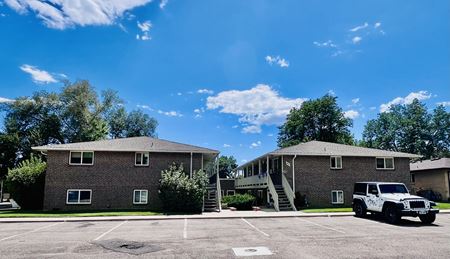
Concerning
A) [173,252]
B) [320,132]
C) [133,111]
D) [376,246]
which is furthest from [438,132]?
A: [173,252]

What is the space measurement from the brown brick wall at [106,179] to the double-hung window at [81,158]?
0.28 m

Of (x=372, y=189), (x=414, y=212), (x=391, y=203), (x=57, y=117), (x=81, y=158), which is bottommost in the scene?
(x=414, y=212)

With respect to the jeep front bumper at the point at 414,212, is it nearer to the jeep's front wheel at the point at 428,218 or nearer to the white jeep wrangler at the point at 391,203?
the white jeep wrangler at the point at 391,203

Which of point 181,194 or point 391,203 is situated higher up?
point 181,194

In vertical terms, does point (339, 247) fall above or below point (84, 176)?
below

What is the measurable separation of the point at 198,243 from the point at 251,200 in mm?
15477

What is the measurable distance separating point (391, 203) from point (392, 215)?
0.65 metres

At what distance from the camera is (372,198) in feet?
61.3

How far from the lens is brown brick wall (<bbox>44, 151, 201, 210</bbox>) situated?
24047 millimetres

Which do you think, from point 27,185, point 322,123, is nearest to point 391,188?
point 27,185

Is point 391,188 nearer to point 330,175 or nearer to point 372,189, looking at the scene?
point 372,189

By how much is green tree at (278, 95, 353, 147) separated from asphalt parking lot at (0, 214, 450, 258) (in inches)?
1631

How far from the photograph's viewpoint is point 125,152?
82.1ft

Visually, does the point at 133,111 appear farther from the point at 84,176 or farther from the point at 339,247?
the point at 339,247
